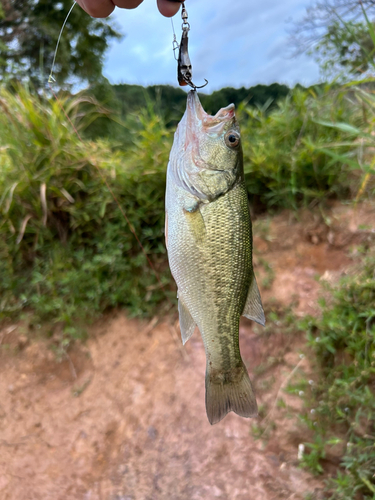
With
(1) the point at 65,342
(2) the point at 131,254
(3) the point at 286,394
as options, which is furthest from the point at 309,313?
(1) the point at 65,342

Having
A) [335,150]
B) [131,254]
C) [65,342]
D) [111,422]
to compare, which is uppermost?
[335,150]

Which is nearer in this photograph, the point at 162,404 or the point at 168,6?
the point at 168,6

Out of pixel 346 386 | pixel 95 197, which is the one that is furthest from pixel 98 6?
pixel 346 386

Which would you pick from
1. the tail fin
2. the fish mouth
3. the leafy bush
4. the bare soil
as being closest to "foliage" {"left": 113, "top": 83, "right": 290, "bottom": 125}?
the leafy bush

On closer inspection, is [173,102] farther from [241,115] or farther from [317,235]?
[317,235]

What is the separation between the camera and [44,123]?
3051 millimetres

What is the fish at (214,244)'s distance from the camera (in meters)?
1.26

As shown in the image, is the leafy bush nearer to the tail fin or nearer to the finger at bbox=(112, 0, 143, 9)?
the finger at bbox=(112, 0, 143, 9)

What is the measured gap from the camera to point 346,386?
1.84 meters

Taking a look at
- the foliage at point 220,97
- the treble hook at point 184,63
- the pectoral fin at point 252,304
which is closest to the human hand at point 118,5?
the treble hook at point 184,63

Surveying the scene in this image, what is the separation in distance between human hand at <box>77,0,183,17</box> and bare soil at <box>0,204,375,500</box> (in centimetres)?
184

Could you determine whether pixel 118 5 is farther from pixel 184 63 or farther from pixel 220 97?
pixel 220 97

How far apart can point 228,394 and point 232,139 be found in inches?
41.1

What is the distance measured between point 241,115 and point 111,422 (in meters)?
3.13
